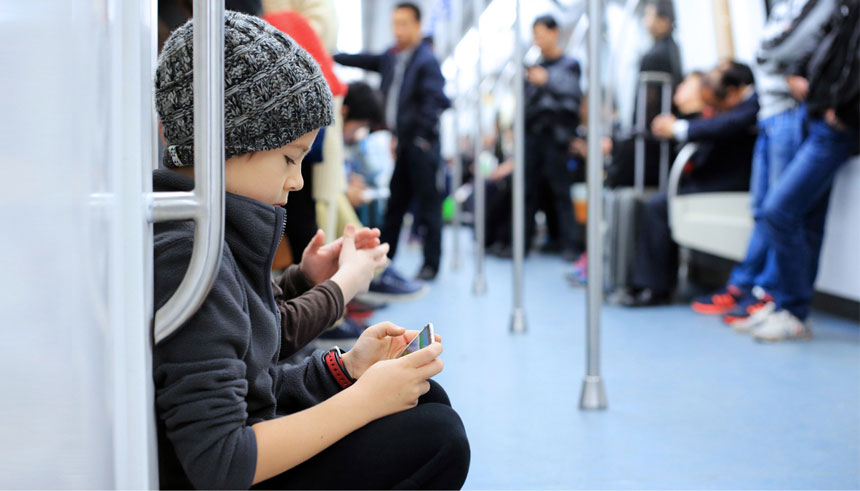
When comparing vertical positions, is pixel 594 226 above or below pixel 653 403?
above

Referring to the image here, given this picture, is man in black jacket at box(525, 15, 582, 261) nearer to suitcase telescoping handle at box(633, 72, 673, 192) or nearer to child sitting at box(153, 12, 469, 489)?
suitcase telescoping handle at box(633, 72, 673, 192)

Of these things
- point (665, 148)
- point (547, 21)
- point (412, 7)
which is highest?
point (547, 21)

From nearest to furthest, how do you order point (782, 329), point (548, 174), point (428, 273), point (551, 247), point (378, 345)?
point (378, 345)
point (782, 329)
point (428, 273)
point (548, 174)
point (551, 247)

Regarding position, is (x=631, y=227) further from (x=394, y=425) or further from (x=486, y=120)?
(x=486, y=120)

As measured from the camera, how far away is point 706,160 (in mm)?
3264

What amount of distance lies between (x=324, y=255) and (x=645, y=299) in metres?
2.54

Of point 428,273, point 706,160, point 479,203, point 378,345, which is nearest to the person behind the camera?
point 378,345

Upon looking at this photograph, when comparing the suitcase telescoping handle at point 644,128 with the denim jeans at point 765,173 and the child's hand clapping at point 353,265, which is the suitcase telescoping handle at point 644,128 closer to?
the denim jeans at point 765,173

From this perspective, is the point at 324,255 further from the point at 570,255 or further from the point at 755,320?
the point at 570,255

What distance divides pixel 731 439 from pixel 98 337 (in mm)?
1326

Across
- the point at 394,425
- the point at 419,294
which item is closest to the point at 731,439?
the point at 394,425

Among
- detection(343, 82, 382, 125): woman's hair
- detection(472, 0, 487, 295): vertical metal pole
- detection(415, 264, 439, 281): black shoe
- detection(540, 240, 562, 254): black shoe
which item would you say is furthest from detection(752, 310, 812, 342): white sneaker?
detection(540, 240, 562, 254): black shoe

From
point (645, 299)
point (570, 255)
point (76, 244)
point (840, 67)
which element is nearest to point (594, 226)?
point (840, 67)

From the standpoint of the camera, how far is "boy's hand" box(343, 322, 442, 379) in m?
Result: 0.83
